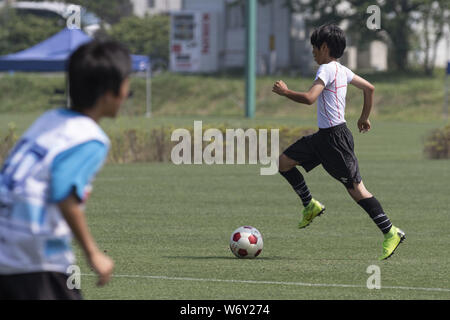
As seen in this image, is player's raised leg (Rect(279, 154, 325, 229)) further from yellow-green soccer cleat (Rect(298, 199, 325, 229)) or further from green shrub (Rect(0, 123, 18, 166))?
green shrub (Rect(0, 123, 18, 166))

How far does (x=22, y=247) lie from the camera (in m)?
4.54

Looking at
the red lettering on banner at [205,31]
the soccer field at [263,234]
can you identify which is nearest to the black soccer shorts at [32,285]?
the soccer field at [263,234]

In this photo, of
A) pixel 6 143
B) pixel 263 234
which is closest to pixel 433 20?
→ pixel 6 143

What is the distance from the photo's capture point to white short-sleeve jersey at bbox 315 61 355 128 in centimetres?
974

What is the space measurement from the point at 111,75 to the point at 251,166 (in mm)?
18296

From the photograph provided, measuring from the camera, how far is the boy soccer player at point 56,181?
4.45 meters

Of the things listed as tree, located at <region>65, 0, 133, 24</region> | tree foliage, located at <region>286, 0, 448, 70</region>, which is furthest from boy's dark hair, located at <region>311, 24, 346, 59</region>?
tree, located at <region>65, 0, 133, 24</region>

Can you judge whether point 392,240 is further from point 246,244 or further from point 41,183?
point 41,183

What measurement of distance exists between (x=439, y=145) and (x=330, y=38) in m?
15.7

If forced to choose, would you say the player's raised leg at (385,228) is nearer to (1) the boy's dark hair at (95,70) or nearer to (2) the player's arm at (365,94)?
(2) the player's arm at (365,94)

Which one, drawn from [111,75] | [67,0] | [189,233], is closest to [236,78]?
[67,0]

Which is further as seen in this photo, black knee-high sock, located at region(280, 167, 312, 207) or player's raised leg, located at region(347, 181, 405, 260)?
black knee-high sock, located at region(280, 167, 312, 207)

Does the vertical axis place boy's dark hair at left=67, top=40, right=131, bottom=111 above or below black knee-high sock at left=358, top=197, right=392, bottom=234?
above

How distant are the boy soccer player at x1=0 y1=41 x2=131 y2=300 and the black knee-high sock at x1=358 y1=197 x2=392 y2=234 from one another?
547 centimetres
